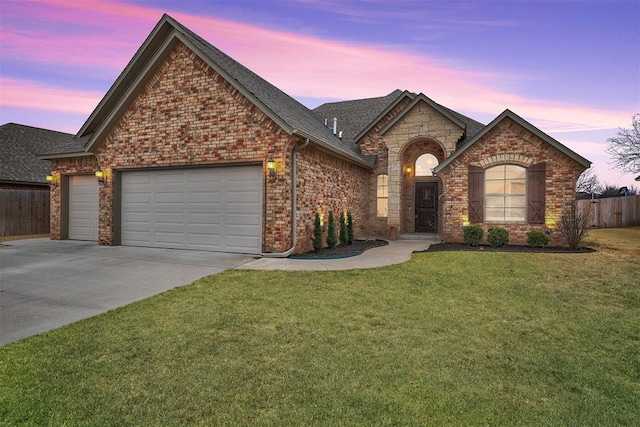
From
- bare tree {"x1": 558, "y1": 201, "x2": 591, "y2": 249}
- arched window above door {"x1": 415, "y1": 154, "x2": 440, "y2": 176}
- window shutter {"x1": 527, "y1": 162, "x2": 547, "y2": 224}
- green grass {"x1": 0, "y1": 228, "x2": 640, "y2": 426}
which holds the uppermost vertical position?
arched window above door {"x1": 415, "y1": 154, "x2": 440, "y2": 176}

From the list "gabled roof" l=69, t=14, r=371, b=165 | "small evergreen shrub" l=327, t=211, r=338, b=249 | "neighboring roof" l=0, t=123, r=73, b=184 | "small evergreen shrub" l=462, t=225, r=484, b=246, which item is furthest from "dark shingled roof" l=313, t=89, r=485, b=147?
"neighboring roof" l=0, t=123, r=73, b=184

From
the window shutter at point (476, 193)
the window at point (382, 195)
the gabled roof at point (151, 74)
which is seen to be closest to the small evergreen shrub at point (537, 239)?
the window shutter at point (476, 193)

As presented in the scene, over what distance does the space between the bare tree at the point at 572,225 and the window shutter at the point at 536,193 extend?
2.16 ft

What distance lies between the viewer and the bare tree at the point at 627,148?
2252cm

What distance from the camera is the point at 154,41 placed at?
10586 mm

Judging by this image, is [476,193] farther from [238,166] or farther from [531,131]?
[238,166]

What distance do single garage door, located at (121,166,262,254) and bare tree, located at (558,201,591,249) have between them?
33.3ft

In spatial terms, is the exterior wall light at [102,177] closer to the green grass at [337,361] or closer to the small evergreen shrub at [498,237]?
the green grass at [337,361]

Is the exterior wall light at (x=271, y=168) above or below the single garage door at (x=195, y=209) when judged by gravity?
above

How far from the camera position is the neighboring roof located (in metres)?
17.2

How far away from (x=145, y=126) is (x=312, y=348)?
10368mm

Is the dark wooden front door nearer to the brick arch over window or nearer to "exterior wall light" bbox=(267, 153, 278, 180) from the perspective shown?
the brick arch over window

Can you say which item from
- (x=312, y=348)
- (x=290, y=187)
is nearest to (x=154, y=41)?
(x=290, y=187)

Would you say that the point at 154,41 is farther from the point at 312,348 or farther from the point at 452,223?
the point at 452,223
